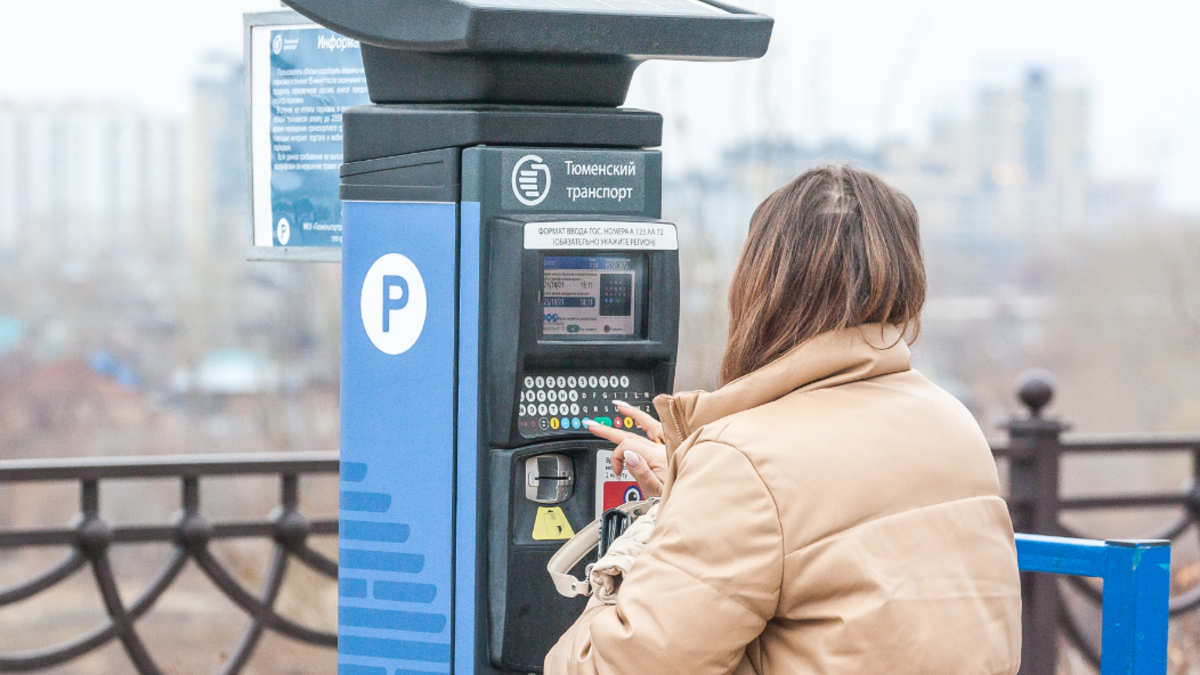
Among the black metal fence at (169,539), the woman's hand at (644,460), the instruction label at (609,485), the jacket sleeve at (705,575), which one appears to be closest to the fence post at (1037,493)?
the black metal fence at (169,539)

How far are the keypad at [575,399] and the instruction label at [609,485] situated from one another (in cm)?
8

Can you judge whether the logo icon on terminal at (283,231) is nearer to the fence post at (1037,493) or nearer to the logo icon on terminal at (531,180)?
the logo icon on terminal at (531,180)

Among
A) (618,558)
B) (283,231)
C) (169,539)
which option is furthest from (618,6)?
(169,539)

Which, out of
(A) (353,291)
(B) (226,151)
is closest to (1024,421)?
(A) (353,291)

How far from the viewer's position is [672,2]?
2582 mm

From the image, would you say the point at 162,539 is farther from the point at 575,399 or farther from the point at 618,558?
the point at 618,558

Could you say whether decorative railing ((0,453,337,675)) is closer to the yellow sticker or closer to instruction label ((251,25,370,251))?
instruction label ((251,25,370,251))

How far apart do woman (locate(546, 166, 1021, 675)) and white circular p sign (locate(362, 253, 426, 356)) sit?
0.75m

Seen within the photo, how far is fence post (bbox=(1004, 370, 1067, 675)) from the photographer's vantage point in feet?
15.0

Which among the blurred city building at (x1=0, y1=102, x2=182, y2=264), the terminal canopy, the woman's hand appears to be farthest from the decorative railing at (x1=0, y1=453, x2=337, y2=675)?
the blurred city building at (x1=0, y1=102, x2=182, y2=264)

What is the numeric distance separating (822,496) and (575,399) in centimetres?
91

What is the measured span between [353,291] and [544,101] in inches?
19.8

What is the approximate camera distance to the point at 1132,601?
2104 mm

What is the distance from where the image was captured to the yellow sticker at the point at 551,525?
2436mm
